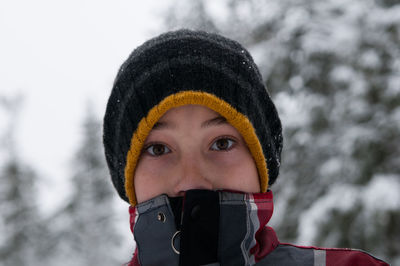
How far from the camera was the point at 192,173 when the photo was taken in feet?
5.37

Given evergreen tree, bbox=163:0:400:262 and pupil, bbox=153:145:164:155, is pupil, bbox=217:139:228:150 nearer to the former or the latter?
pupil, bbox=153:145:164:155

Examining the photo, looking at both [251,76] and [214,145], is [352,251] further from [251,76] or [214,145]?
[251,76]

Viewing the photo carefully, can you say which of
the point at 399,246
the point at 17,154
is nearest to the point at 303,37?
the point at 399,246

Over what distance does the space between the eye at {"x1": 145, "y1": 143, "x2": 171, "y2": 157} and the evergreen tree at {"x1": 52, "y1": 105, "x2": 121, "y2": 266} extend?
22298mm

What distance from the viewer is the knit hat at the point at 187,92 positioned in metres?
1.72

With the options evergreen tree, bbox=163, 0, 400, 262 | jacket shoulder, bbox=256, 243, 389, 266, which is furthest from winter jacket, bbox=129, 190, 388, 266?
evergreen tree, bbox=163, 0, 400, 262

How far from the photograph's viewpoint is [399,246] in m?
5.36

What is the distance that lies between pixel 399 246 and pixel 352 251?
4.35 metres

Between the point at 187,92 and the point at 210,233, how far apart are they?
2.03 feet

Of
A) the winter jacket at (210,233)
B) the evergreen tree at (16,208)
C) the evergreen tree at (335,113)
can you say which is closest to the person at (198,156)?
the winter jacket at (210,233)

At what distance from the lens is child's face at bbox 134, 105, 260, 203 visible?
1.66 m

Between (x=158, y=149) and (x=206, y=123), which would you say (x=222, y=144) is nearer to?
(x=206, y=123)

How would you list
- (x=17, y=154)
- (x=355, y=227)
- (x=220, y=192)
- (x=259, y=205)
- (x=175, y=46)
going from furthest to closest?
(x=17, y=154) < (x=355, y=227) < (x=175, y=46) < (x=259, y=205) < (x=220, y=192)

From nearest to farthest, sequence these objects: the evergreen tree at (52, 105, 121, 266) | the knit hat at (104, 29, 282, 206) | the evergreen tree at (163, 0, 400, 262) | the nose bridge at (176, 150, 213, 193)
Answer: the nose bridge at (176, 150, 213, 193), the knit hat at (104, 29, 282, 206), the evergreen tree at (163, 0, 400, 262), the evergreen tree at (52, 105, 121, 266)
